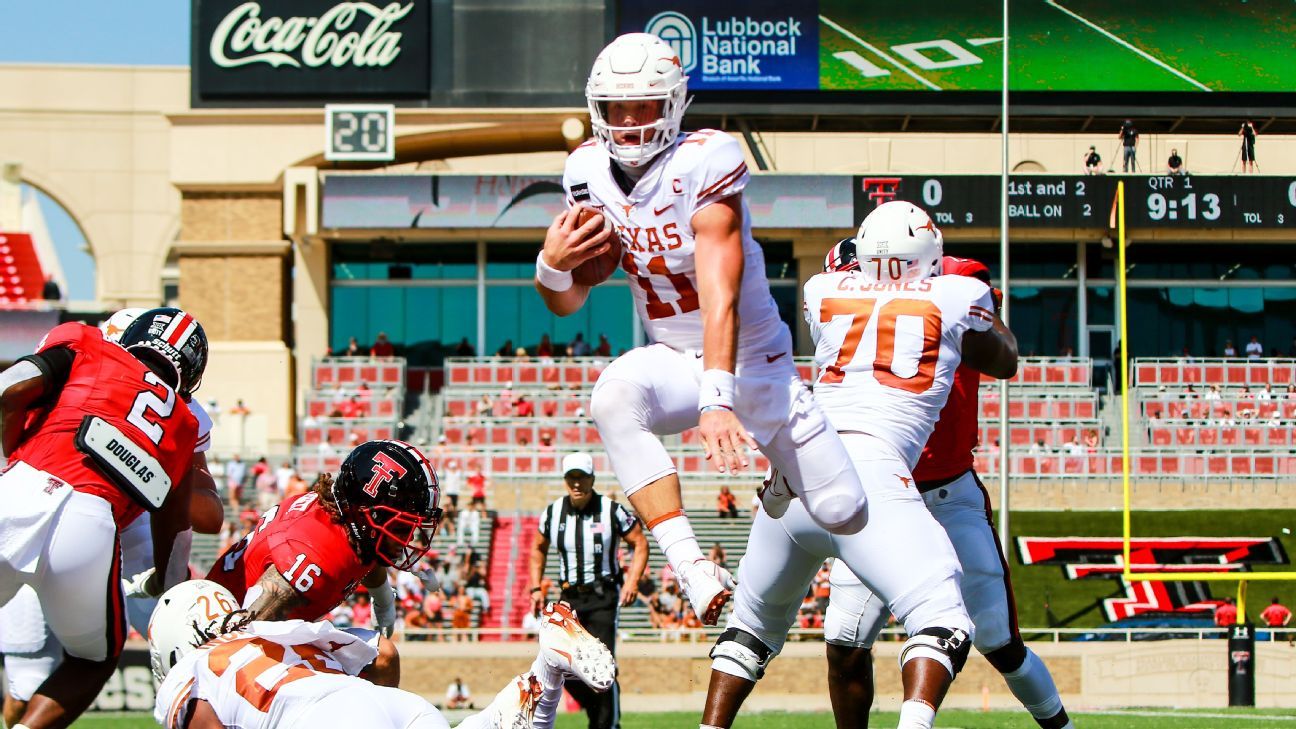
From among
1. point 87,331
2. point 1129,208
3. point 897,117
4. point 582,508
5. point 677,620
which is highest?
point 897,117

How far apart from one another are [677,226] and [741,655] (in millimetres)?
1823

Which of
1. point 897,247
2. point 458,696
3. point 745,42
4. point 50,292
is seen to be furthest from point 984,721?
point 50,292

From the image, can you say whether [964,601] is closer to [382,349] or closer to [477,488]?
[477,488]

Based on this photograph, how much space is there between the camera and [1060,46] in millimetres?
34812

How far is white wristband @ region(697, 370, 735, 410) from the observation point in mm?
5438

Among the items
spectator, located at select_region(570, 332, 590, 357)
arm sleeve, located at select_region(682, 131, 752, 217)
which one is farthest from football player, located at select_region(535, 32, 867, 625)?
spectator, located at select_region(570, 332, 590, 357)

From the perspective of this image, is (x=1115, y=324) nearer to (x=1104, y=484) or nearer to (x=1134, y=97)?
(x=1134, y=97)

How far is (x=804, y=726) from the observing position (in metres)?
11.3

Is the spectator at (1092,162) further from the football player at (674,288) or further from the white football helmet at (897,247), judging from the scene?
the football player at (674,288)

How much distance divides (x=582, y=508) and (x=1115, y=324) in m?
27.0

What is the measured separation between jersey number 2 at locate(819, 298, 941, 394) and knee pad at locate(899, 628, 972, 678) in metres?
1.05

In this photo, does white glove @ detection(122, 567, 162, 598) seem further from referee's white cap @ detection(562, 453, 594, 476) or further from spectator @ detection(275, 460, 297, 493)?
spectator @ detection(275, 460, 297, 493)

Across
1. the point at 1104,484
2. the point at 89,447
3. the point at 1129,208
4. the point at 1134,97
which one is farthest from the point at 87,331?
the point at 1134,97

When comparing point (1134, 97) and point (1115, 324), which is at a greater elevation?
point (1134, 97)
